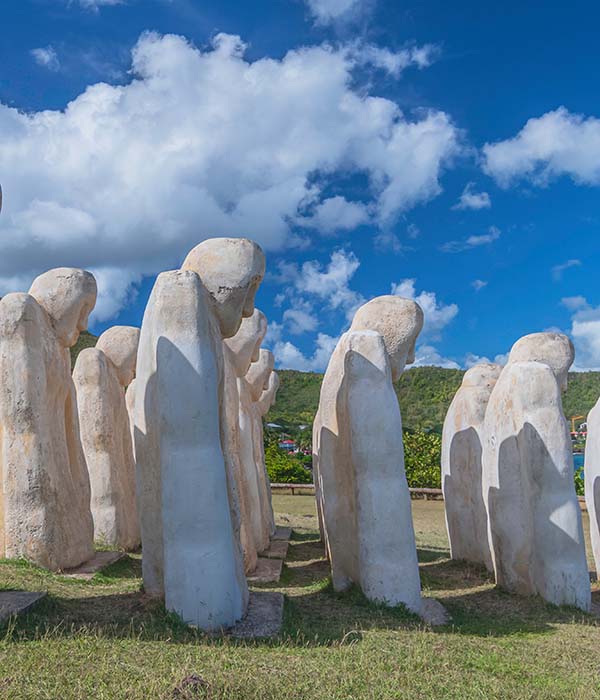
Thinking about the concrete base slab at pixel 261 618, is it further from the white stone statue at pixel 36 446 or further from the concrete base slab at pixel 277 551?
the concrete base slab at pixel 277 551

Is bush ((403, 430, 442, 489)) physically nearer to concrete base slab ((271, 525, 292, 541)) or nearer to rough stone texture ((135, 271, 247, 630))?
concrete base slab ((271, 525, 292, 541))

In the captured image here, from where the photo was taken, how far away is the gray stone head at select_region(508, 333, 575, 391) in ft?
33.4

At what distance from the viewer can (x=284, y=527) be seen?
54.0 ft

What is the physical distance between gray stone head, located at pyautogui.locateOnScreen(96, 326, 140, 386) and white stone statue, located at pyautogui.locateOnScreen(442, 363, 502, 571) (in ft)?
18.3

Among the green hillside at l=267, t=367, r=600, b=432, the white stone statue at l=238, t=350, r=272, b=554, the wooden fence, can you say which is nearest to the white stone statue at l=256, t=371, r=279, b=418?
the white stone statue at l=238, t=350, r=272, b=554

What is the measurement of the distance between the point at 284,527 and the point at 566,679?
1129 cm

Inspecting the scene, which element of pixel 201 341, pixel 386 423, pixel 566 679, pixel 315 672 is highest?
pixel 201 341

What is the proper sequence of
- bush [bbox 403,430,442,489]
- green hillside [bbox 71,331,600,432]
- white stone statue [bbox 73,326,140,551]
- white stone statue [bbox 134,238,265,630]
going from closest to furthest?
white stone statue [bbox 134,238,265,630]
white stone statue [bbox 73,326,140,551]
bush [bbox 403,430,442,489]
green hillside [bbox 71,331,600,432]

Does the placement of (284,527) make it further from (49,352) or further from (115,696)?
(115,696)

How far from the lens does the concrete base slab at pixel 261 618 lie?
5938 millimetres

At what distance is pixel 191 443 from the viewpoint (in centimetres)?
621

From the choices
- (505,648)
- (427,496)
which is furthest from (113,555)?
(427,496)

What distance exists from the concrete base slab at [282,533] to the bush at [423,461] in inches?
351

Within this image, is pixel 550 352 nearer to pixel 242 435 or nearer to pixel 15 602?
pixel 242 435
